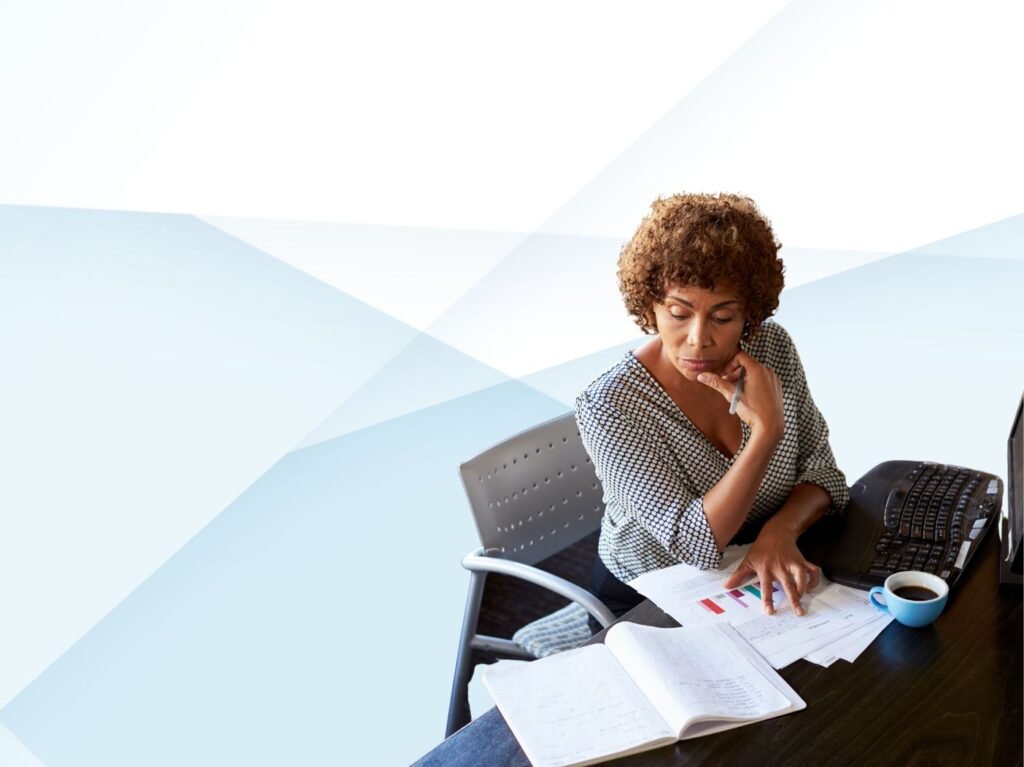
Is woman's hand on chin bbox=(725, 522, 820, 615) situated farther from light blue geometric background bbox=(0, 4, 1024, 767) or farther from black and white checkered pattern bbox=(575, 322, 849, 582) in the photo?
light blue geometric background bbox=(0, 4, 1024, 767)

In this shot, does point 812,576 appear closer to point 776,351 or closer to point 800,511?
point 800,511

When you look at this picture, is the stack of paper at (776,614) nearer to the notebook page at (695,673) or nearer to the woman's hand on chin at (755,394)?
the notebook page at (695,673)

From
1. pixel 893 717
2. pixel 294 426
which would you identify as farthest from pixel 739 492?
pixel 294 426

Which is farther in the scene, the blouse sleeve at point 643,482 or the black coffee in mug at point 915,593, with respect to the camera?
the blouse sleeve at point 643,482

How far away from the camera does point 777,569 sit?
1752mm

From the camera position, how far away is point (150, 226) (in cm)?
512

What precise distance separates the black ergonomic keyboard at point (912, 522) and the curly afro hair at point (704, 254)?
40cm

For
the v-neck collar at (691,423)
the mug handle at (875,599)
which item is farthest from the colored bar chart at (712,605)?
the v-neck collar at (691,423)

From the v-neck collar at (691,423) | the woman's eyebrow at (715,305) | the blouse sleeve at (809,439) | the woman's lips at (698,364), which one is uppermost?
the woman's eyebrow at (715,305)

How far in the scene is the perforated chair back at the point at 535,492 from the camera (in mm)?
2201

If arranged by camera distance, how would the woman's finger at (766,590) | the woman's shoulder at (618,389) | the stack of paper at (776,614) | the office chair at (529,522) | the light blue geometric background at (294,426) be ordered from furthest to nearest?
the light blue geometric background at (294,426) → the office chair at (529,522) → the woman's shoulder at (618,389) → the woman's finger at (766,590) → the stack of paper at (776,614)

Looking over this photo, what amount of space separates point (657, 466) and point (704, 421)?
158mm

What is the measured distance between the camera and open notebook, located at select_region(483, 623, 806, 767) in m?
1.39

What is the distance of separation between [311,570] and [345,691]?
65cm
